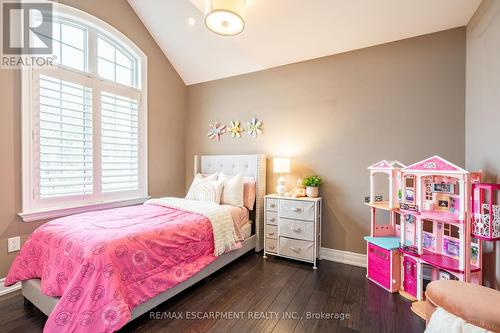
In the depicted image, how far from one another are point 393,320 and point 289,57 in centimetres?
303

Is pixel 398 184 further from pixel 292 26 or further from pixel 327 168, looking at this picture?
pixel 292 26

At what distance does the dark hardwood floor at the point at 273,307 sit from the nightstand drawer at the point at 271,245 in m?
0.39

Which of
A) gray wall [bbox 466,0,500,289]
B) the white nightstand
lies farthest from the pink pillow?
gray wall [bbox 466,0,500,289]

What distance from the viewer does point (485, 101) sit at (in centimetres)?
193

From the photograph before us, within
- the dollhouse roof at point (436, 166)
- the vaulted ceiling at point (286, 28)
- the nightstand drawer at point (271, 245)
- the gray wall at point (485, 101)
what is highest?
the vaulted ceiling at point (286, 28)

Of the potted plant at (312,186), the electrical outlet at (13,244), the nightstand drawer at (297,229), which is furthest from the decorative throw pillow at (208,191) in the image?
the electrical outlet at (13,244)

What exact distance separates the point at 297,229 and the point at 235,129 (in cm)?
179

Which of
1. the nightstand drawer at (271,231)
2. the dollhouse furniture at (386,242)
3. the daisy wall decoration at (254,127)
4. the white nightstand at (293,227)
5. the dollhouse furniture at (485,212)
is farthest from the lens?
the daisy wall decoration at (254,127)

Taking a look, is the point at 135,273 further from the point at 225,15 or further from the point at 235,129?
the point at 235,129

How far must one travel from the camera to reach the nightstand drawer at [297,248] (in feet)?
8.97

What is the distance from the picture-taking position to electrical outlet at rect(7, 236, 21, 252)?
86.9 inches

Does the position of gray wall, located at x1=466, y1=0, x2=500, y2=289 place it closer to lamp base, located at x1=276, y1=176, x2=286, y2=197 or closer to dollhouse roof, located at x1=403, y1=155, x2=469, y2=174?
dollhouse roof, located at x1=403, y1=155, x2=469, y2=174

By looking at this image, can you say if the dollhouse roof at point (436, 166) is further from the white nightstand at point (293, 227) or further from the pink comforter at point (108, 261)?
the pink comforter at point (108, 261)

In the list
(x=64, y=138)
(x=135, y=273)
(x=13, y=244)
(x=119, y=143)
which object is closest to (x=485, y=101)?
(x=135, y=273)
